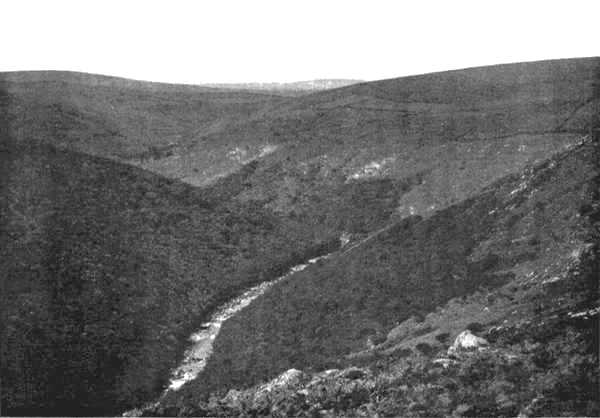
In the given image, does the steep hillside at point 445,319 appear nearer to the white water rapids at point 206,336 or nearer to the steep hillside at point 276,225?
the steep hillside at point 276,225

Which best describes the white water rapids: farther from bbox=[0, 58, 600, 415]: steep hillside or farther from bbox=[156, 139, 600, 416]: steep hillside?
bbox=[156, 139, 600, 416]: steep hillside

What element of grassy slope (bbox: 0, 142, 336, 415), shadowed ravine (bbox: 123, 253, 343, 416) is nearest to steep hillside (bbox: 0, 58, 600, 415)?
grassy slope (bbox: 0, 142, 336, 415)

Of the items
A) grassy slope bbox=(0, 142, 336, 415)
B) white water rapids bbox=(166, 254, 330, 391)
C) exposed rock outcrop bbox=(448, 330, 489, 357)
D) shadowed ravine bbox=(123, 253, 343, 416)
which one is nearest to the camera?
exposed rock outcrop bbox=(448, 330, 489, 357)

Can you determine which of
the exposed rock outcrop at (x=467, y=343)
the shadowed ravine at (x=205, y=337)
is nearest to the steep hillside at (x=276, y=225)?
the shadowed ravine at (x=205, y=337)

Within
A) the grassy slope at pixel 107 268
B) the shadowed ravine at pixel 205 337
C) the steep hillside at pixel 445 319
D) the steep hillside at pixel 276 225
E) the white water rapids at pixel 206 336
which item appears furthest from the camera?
the white water rapids at pixel 206 336

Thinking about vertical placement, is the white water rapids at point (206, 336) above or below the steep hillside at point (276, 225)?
below

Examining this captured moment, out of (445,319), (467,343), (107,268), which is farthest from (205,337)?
(467,343)

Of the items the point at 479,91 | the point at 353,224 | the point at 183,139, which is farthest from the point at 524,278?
the point at 183,139

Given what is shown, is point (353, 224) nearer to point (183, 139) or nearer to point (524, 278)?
point (524, 278)
